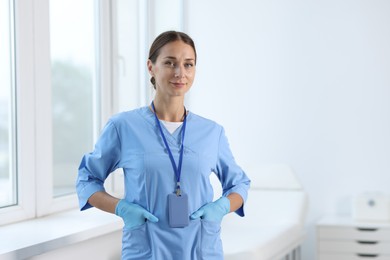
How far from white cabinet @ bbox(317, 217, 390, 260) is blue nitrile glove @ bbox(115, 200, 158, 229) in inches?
94.4

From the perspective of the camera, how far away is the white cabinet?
159 inches

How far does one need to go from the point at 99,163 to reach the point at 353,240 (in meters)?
2.51

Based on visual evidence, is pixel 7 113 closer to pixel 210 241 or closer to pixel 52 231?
pixel 52 231

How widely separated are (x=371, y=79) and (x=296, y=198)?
956 mm

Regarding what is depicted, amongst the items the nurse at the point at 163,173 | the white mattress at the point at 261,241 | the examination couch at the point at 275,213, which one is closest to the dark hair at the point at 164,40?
the nurse at the point at 163,173

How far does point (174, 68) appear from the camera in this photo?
1.97m

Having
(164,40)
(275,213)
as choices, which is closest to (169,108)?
(164,40)

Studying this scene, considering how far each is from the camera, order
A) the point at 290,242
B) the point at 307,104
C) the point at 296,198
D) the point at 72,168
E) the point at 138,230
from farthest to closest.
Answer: the point at 307,104 → the point at 296,198 → the point at 290,242 → the point at 72,168 → the point at 138,230

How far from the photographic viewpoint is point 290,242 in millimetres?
3953

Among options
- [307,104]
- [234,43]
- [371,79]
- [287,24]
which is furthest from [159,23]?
[371,79]

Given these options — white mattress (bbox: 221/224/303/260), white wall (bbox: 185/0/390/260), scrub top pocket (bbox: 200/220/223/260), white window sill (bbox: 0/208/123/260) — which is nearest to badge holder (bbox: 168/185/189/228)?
Result: scrub top pocket (bbox: 200/220/223/260)

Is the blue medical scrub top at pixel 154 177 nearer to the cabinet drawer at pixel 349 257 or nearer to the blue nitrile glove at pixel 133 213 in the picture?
the blue nitrile glove at pixel 133 213

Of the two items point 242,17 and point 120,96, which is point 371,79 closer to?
point 242,17

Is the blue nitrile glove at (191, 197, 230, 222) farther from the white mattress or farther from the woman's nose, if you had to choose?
the white mattress
